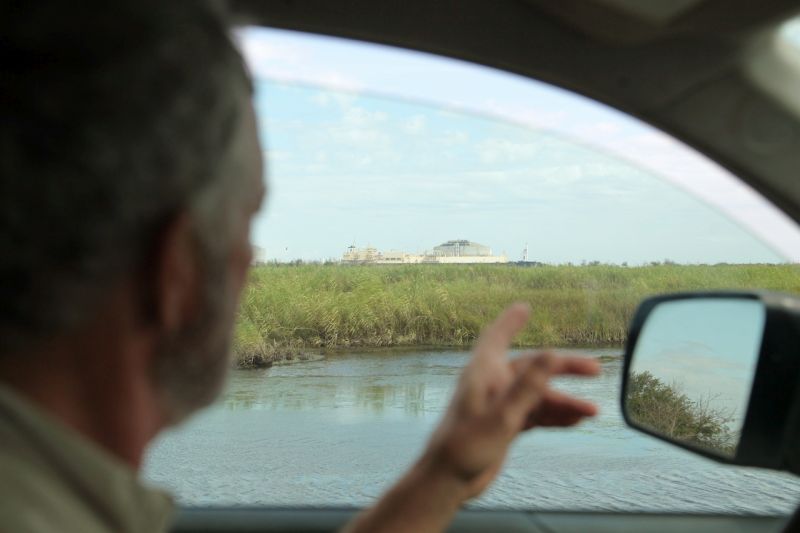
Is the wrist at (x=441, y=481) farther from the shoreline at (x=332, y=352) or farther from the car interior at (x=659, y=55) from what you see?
the shoreline at (x=332, y=352)

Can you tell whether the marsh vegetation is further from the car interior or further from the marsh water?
the marsh water

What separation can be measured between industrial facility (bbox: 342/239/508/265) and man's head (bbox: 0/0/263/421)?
1.77 metres

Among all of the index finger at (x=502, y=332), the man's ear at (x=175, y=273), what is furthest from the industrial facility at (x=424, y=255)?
the man's ear at (x=175, y=273)

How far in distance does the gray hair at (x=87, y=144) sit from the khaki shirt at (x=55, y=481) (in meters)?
0.09

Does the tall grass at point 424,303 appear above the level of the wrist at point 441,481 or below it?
above

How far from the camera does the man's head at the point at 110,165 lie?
2.47 ft

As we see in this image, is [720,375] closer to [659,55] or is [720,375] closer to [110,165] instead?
[659,55]

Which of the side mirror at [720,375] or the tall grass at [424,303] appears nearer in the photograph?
the side mirror at [720,375]

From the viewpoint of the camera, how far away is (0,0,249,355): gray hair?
75 centimetres

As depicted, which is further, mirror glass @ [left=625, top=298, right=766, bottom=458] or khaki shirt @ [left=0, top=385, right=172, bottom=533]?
mirror glass @ [left=625, top=298, right=766, bottom=458]

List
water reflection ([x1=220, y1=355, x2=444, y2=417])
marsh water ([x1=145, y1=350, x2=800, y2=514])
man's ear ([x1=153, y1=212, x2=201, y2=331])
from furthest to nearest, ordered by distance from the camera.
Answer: water reflection ([x1=220, y1=355, x2=444, y2=417])
marsh water ([x1=145, y1=350, x2=800, y2=514])
man's ear ([x1=153, y1=212, x2=201, y2=331])

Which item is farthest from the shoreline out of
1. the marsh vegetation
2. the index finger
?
the index finger

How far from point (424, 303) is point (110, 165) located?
1991 millimetres

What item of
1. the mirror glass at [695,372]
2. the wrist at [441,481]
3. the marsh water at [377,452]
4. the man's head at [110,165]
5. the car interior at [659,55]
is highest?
the car interior at [659,55]
